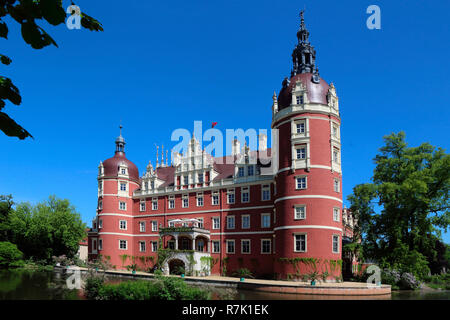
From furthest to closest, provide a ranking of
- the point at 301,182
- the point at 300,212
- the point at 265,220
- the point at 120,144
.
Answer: the point at 120,144 → the point at 265,220 → the point at 301,182 → the point at 300,212

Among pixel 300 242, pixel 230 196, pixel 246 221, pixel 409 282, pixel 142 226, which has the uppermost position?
pixel 230 196

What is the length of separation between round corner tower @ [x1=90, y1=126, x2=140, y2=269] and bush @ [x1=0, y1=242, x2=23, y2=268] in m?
10.5

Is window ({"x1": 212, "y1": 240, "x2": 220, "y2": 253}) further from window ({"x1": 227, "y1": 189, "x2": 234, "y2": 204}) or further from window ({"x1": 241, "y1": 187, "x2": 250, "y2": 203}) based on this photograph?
window ({"x1": 241, "y1": 187, "x2": 250, "y2": 203})

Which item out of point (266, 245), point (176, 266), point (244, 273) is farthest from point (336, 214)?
point (176, 266)

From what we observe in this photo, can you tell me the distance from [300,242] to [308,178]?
5.70m

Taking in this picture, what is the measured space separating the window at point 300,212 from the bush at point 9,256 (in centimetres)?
4006


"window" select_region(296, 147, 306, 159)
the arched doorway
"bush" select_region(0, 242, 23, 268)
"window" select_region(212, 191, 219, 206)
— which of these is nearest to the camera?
"window" select_region(296, 147, 306, 159)

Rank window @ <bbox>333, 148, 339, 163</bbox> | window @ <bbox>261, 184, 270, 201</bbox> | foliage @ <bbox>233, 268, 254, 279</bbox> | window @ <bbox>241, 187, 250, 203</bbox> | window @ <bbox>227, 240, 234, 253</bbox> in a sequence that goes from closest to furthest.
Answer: window @ <bbox>333, 148, 339, 163</bbox>, foliage @ <bbox>233, 268, 254, 279</bbox>, window @ <bbox>261, 184, 270, 201</bbox>, window @ <bbox>241, 187, 250, 203</bbox>, window @ <bbox>227, 240, 234, 253</bbox>

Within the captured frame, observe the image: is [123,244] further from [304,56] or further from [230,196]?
[304,56]

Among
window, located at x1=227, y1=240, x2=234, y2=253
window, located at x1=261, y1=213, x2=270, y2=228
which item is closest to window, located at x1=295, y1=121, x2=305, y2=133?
window, located at x1=261, y1=213, x2=270, y2=228

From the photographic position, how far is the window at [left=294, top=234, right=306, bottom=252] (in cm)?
3400

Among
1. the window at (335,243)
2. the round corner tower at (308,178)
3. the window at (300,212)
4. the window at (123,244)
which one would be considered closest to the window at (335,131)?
the round corner tower at (308,178)

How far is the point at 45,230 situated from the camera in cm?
5491
